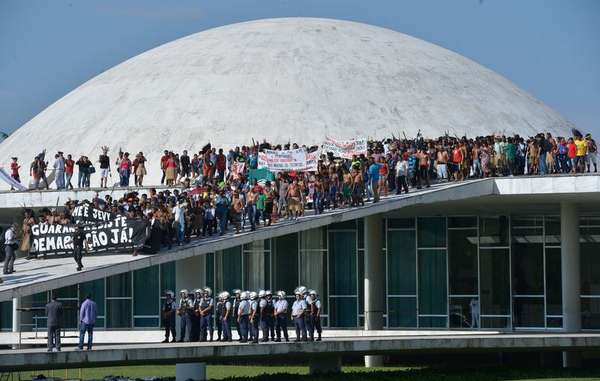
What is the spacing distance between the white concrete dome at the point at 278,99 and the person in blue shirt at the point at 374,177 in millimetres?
11112

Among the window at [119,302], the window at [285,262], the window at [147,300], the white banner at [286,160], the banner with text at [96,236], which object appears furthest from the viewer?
the window at [119,302]

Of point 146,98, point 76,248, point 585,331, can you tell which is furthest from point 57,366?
point 146,98

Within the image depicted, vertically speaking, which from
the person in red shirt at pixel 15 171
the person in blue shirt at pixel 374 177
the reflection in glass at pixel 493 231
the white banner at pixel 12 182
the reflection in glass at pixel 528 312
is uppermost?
the person in red shirt at pixel 15 171

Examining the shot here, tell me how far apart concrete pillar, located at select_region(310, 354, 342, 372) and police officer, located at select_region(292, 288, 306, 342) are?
2908mm

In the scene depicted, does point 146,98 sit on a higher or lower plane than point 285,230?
higher

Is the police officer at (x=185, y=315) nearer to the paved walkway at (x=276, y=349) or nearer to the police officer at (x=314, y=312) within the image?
the paved walkway at (x=276, y=349)

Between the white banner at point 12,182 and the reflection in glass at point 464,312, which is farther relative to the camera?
the white banner at point 12,182

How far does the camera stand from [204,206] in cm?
3756

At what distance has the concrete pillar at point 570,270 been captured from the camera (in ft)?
143

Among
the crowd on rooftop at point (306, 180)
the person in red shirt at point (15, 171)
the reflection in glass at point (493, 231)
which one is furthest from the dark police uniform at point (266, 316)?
the person in red shirt at point (15, 171)

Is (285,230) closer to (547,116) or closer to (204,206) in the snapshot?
(204,206)

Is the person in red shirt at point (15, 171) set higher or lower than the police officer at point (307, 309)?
higher

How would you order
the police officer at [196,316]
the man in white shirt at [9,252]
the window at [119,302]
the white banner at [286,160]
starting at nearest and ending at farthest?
the police officer at [196,316] < the man in white shirt at [9,252] < the white banner at [286,160] < the window at [119,302]

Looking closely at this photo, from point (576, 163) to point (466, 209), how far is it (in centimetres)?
514
